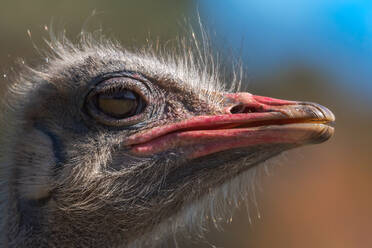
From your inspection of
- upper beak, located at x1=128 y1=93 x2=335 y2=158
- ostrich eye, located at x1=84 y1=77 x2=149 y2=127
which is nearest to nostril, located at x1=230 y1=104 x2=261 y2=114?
upper beak, located at x1=128 y1=93 x2=335 y2=158

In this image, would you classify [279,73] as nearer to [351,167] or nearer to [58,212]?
[351,167]

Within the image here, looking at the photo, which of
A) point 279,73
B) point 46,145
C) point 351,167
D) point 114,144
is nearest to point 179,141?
point 114,144

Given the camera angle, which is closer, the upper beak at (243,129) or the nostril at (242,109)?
the upper beak at (243,129)

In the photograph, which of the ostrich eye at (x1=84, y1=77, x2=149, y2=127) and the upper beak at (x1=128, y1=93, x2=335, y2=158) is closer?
the upper beak at (x1=128, y1=93, x2=335, y2=158)

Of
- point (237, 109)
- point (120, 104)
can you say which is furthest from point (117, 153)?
point (237, 109)

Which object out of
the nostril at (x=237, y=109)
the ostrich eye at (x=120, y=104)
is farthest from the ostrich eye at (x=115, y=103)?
the nostril at (x=237, y=109)

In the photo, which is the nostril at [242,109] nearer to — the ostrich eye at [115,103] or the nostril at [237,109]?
the nostril at [237,109]

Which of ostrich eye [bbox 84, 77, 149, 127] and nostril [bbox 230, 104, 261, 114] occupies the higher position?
ostrich eye [bbox 84, 77, 149, 127]

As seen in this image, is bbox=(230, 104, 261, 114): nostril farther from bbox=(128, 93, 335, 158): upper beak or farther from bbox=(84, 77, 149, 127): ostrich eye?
bbox=(84, 77, 149, 127): ostrich eye
